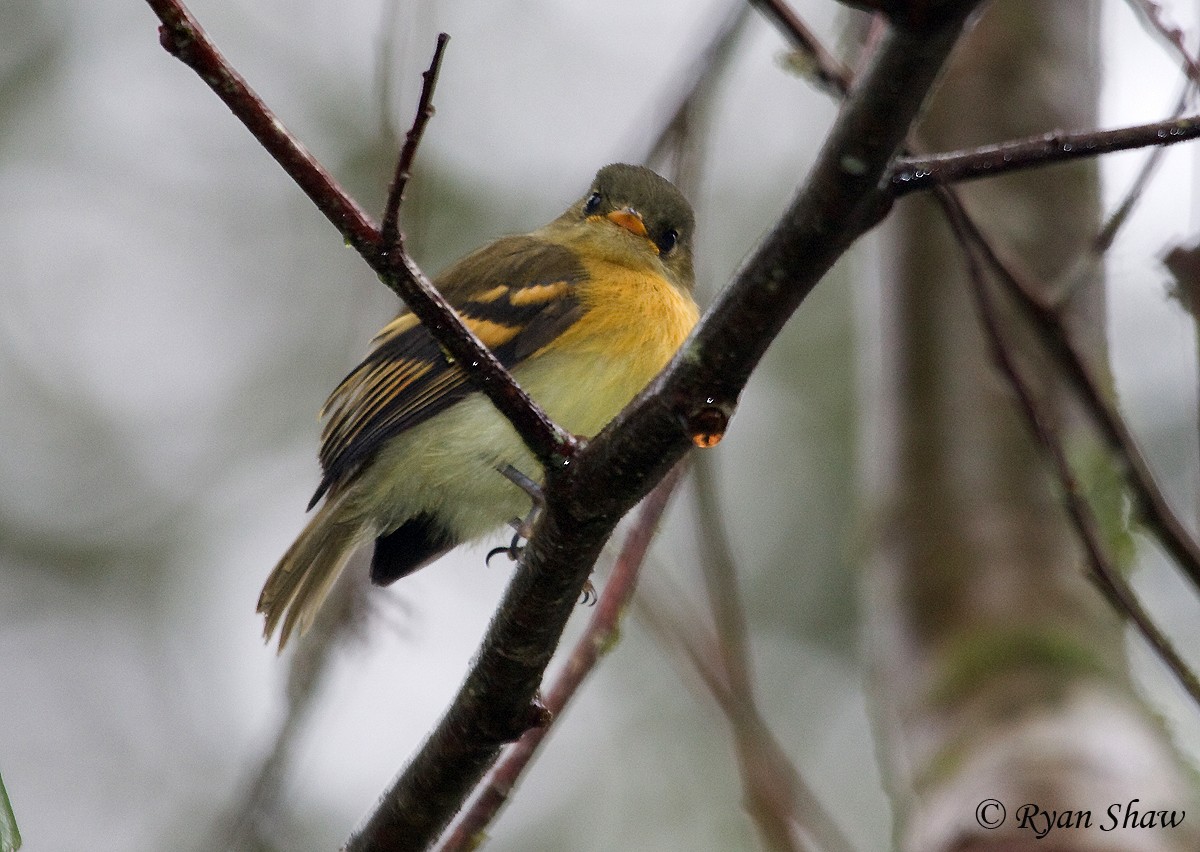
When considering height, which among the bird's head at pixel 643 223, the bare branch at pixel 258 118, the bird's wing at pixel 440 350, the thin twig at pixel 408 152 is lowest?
the thin twig at pixel 408 152

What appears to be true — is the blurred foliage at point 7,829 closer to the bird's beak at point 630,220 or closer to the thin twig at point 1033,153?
the thin twig at point 1033,153

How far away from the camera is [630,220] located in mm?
5371

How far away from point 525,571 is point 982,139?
10.2 feet

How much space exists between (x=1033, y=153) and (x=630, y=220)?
3.52 metres

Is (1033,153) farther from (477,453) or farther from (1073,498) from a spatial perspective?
(477,453)

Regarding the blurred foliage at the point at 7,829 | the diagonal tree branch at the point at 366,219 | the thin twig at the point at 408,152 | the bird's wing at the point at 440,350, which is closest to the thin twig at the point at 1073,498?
the diagonal tree branch at the point at 366,219

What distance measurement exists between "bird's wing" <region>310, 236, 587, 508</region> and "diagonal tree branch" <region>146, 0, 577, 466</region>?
6.15 feet

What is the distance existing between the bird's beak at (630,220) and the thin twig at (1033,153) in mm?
3471

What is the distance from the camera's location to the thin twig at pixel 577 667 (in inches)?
124

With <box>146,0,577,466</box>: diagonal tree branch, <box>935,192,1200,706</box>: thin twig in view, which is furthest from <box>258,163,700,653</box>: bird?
<box>146,0,577,466</box>: diagonal tree branch

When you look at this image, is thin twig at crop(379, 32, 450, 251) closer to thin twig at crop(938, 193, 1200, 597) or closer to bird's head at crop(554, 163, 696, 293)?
thin twig at crop(938, 193, 1200, 597)

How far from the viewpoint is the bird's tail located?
4316 millimetres

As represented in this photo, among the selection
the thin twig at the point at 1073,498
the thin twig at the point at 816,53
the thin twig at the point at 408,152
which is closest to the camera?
the thin twig at the point at 408,152

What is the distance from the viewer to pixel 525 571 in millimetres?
2547
